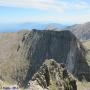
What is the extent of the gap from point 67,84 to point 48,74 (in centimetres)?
900

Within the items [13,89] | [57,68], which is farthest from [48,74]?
[13,89]

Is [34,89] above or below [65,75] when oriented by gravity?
above

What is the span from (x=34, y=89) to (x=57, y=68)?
2289 inches

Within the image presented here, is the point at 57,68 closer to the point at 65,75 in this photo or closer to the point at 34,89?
the point at 65,75

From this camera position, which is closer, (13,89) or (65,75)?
(13,89)

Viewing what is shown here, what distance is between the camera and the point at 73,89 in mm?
96062

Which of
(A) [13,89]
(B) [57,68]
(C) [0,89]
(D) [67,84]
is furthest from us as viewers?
(B) [57,68]

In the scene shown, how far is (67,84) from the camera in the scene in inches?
3654

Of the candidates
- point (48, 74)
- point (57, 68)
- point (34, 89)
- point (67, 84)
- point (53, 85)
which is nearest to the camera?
point (34, 89)

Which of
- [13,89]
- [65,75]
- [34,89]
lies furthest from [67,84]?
[13,89]

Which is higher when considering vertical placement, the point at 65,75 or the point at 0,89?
the point at 0,89

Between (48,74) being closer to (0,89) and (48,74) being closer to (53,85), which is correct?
(53,85)

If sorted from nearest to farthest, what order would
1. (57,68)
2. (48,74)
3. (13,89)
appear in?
(13,89)
(48,74)
(57,68)

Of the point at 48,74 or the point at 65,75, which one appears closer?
the point at 48,74
